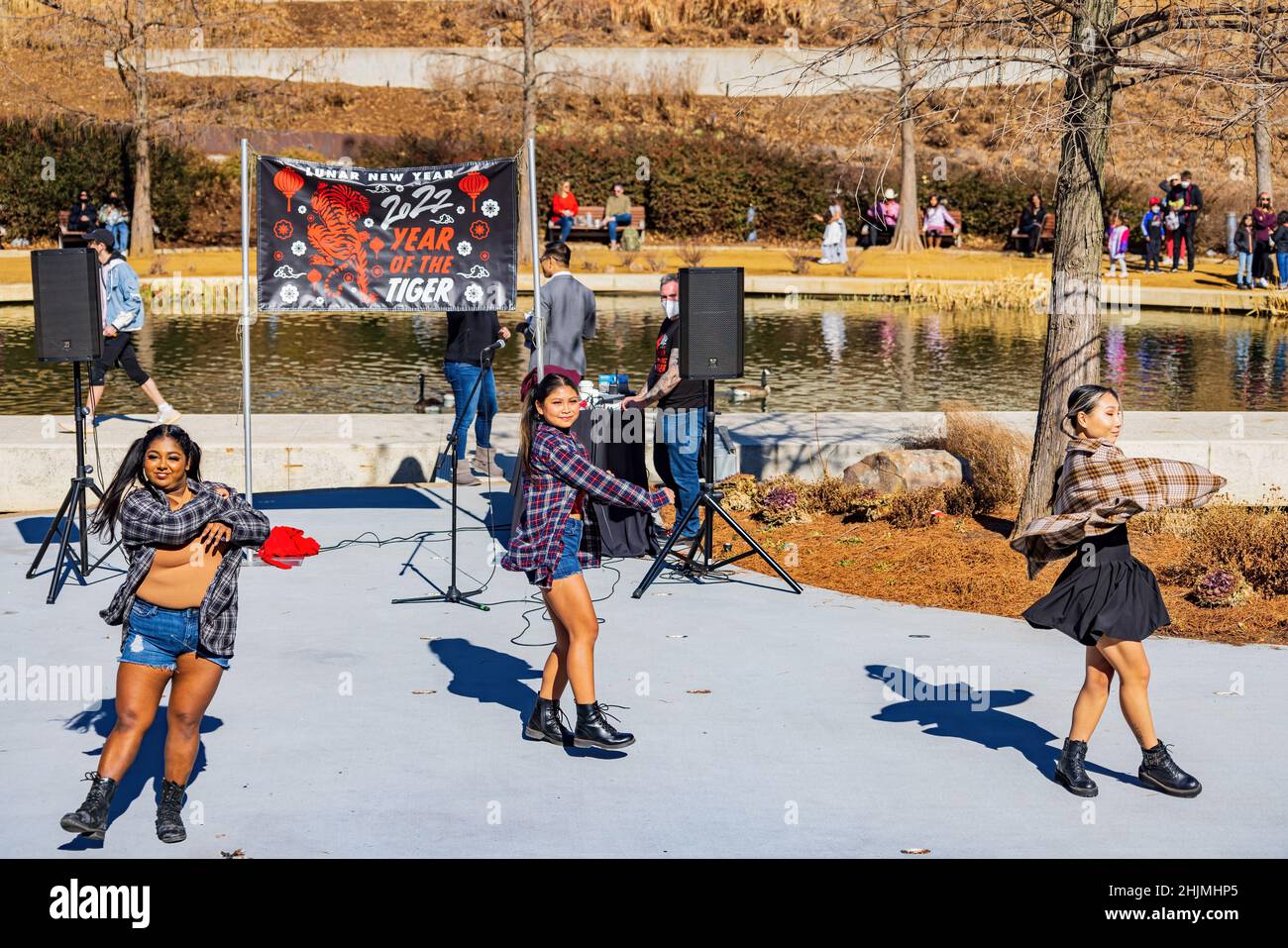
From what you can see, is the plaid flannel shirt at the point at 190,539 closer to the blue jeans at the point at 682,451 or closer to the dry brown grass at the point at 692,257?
the blue jeans at the point at 682,451

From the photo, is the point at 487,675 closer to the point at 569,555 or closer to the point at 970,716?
the point at 569,555

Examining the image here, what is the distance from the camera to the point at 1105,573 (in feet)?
19.6

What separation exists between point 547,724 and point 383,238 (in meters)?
4.32

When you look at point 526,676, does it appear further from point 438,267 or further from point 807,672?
point 438,267

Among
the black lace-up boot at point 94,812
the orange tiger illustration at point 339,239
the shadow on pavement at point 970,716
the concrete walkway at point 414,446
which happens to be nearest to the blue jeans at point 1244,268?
the concrete walkway at point 414,446

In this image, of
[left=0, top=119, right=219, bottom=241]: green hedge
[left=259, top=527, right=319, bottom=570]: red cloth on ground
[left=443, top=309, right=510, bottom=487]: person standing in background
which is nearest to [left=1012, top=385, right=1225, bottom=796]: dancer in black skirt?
[left=259, top=527, right=319, bottom=570]: red cloth on ground

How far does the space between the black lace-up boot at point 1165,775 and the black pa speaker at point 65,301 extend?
6.50 meters

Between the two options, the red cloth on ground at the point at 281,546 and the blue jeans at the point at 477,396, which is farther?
the blue jeans at the point at 477,396

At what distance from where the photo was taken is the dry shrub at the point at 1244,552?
8.97 meters

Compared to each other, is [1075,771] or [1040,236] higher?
[1040,236]

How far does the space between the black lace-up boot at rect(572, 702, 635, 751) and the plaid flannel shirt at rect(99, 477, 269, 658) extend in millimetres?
1624

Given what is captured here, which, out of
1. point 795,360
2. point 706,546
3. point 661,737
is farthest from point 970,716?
point 795,360

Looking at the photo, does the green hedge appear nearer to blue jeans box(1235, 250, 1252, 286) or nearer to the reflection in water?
the reflection in water
